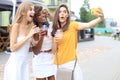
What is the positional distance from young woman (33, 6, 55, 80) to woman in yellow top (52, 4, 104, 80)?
7.8 inches

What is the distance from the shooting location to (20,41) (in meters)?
4.64

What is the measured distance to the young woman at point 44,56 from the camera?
5.02m

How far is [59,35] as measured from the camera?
470 cm

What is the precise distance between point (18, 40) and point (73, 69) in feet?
2.54

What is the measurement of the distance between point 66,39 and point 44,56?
543 millimetres

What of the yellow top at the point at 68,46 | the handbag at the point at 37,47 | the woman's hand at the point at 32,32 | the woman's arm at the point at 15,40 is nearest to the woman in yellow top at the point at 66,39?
the yellow top at the point at 68,46

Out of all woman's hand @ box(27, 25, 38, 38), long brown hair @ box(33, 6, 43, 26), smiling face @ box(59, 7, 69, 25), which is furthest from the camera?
long brown hair @ box(33, 6, 43, 26)

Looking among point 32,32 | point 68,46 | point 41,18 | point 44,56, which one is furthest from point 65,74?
point 41,18

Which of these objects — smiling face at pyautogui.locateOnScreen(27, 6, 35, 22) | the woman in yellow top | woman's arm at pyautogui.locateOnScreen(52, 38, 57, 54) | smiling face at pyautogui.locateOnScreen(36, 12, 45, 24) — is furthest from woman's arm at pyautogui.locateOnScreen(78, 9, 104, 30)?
smiling face at pyautogui.locateOnScreen(27, 6, 35, 22)

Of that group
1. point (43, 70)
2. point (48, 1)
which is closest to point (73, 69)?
point (43, 70)

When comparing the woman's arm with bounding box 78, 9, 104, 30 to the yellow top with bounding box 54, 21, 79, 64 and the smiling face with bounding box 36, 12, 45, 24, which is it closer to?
the yellow top with bounding box 54, 21, 79, 64

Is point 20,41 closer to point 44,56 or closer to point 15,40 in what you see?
point 15,40

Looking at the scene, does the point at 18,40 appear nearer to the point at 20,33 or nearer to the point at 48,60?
the point at 20,33

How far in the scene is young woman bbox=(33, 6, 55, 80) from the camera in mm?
5016
